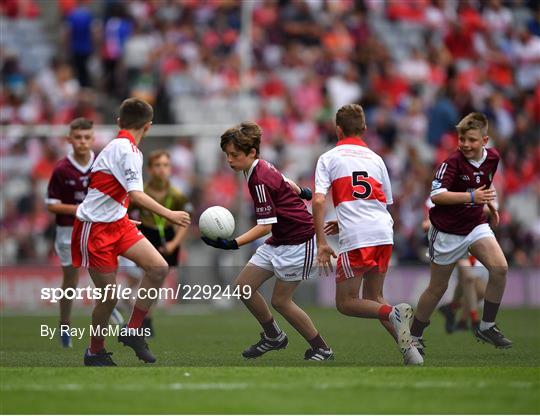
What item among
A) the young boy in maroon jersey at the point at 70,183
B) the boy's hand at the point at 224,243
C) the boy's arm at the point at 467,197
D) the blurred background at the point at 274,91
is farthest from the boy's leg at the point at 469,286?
the blurred background at the point at 274,91

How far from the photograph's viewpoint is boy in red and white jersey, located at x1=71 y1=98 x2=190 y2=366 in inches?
438

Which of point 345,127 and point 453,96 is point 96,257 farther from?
point 453,96

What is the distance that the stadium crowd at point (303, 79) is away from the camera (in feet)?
75.8

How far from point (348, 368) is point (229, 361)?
5.05 feet

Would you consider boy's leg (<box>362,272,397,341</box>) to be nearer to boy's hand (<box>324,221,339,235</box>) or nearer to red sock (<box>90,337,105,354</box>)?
boy's hand (<box>324,221,339,235</box>)

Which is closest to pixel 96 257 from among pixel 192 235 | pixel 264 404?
pixel 264 404

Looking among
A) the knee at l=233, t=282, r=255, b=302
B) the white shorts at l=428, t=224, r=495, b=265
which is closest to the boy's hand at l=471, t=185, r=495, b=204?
the white shorts at l=428, t=224, r=495, b=265

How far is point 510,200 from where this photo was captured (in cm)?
2458

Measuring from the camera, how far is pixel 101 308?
36.6 feet

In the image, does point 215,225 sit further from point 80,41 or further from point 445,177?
point 80,41

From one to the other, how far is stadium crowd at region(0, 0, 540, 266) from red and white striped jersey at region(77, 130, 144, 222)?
1108 centimetres

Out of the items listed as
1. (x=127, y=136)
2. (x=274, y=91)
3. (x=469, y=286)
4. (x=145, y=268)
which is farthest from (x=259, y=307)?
(x=274, y=91)

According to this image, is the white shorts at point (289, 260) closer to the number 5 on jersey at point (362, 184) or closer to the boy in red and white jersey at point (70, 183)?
the number 5 on jersey at point (362, 184)

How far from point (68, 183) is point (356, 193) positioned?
4057 mm
